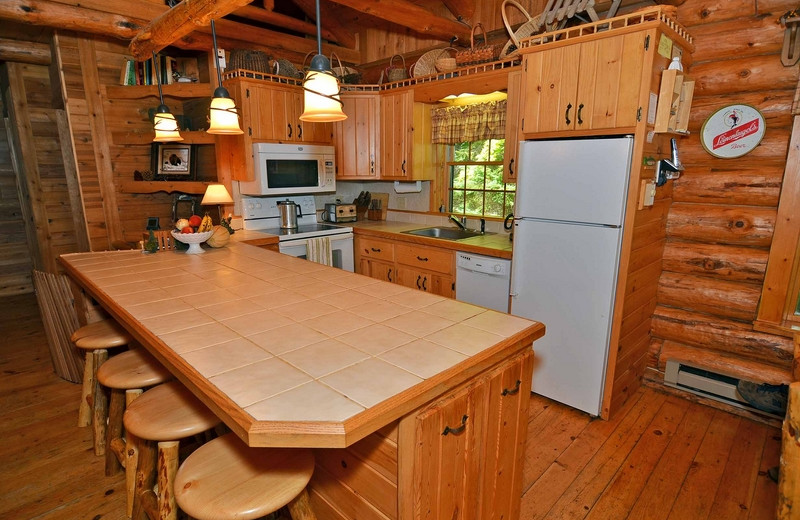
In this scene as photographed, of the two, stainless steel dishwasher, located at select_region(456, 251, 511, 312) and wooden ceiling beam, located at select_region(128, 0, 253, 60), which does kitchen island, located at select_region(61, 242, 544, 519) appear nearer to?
stainless steel dishwasher, located at select_region(456, 251, 511, 312)

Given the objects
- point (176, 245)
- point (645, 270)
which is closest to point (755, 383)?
point (645, 270)

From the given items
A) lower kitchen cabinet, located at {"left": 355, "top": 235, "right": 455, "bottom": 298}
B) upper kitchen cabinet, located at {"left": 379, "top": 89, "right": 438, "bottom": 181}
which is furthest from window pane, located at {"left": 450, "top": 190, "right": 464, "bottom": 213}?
lower kitchen cabinet, located at {"left": 355, "top": 235, "right": 455, "bottom": 298}

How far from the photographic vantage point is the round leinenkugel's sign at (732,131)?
8.33 feet

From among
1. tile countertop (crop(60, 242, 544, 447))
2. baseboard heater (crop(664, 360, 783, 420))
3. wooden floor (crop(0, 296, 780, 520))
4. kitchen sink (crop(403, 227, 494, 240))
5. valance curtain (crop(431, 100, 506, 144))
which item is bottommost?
wooden floor (crop(0, 296, 780, 520))

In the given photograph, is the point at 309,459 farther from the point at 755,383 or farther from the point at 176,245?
the point at 755,383

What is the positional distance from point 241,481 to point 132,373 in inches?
36.5

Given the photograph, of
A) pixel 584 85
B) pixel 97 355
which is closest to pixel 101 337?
pixel 97 355

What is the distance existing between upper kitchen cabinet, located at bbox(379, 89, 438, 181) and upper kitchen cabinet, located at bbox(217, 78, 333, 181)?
71cm

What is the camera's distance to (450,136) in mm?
3799

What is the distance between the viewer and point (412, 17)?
11.0ft

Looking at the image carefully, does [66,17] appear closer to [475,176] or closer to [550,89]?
[475,176]

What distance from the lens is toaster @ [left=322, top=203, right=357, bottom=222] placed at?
436 centimetres

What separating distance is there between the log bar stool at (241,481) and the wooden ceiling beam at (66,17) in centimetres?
343

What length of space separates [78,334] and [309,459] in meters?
1.74
